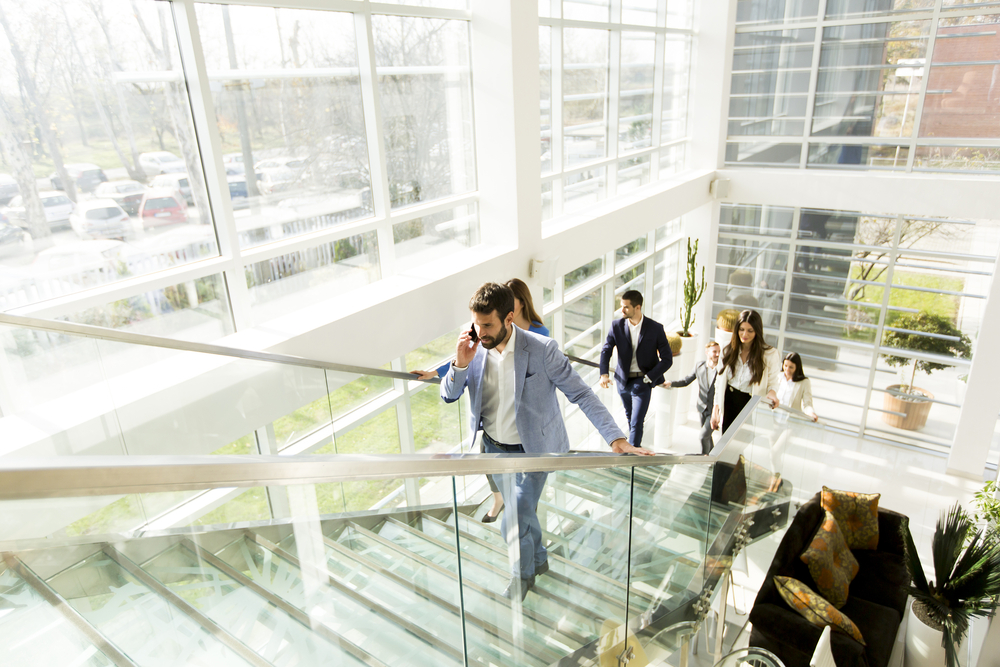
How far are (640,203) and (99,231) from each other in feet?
19.3

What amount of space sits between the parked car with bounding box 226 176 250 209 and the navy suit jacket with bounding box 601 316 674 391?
3384 millimetres

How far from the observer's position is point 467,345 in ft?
10.6

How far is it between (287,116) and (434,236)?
5.46 feet

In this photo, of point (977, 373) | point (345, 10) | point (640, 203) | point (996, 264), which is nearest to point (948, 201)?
point (996, 264)

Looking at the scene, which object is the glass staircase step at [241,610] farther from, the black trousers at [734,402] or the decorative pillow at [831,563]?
the decorative pillow at [831,563]

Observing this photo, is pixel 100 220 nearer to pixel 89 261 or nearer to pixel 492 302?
pixel 89 261

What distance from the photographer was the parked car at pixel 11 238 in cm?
320

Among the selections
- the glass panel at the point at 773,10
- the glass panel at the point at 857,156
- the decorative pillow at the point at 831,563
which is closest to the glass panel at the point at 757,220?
the glass panel at the point at 857,156

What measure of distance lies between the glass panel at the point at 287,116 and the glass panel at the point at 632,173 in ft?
14.8

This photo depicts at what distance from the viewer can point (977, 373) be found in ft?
26.6

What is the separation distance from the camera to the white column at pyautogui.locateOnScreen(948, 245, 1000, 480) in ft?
25.8

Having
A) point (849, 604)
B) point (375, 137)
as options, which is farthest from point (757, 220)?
point (375, 137)

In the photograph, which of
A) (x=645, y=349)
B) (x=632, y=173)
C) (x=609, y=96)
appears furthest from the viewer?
(x=632, y=173)

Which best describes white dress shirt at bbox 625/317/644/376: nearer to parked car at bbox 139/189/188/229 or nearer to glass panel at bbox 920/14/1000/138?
parked car at bbox 139/189/188/229
